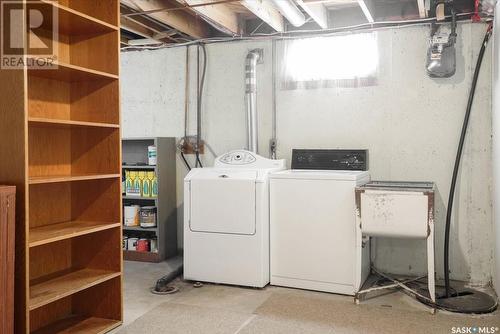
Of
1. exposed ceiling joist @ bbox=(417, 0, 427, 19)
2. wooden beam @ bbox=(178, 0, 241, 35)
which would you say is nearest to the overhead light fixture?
wooden beam @ bbox=(178, 0, 241, 35)

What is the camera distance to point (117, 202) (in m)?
2.88

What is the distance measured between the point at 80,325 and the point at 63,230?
672mm

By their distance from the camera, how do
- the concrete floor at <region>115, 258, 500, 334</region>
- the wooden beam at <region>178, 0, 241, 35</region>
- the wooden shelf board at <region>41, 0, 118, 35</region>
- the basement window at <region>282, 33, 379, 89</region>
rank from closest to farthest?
the wooden shelf board at <region>41, 0, 118, 35</region> < the concrete floor at <region>115, 258, 500, 334</region> < the wooden beam at <region>178, 0, 241, 35</region> < the basement window at <region>282, 33, 379, 89</region>

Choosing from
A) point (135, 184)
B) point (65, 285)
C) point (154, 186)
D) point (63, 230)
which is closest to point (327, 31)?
point (154, 186)

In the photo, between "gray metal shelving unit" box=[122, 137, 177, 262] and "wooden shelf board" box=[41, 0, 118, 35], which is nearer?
"wooden shelf board" box=[41, 0, 118, 35]

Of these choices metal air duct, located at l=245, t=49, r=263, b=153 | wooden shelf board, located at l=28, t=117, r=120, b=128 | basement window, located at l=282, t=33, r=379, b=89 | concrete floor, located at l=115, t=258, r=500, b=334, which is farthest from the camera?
metal air duct, located at l=245, t=49, r=263, b=153

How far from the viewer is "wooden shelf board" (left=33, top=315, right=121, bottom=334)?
2.75 meters

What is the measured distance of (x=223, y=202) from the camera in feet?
12.2

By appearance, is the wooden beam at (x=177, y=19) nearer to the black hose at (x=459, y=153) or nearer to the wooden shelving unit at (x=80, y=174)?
the wooden shelving unit at (x=80, y=174)

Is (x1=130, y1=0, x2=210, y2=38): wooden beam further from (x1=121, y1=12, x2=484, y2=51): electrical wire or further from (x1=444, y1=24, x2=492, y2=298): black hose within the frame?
(x1=444, y1=24, x2=492, y2=298): black hose

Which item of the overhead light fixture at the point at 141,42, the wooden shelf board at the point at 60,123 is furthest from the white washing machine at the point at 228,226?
the overhead light fixture at the point at 141,42

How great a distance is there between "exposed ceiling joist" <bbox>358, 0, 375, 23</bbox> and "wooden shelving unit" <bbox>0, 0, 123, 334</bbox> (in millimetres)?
1854

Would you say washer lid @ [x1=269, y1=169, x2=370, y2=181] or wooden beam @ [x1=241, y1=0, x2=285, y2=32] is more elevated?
wooden beam @ [x1=241, y1=0, x2=285, y2=32]

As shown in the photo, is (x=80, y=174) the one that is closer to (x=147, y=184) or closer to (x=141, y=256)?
(x=147, y=184)
